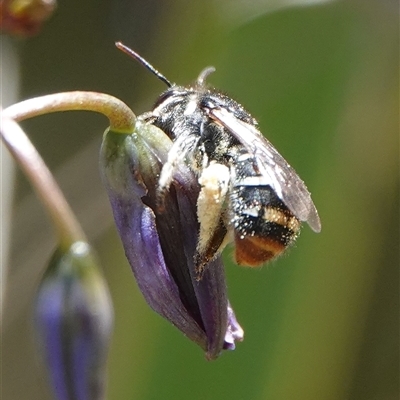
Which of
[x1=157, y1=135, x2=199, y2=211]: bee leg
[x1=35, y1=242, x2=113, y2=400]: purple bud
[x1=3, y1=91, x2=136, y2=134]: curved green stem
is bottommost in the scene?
[x1=35, y1=242, x2=113, y2=400]: purple bud

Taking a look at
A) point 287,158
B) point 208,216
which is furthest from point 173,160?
point 287,158

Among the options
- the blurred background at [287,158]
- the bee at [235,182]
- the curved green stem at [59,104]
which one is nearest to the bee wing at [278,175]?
the bee at [235,182]

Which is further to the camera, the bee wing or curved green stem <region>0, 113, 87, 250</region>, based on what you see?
the bee wing

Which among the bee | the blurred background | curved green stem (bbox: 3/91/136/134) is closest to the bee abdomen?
the bee

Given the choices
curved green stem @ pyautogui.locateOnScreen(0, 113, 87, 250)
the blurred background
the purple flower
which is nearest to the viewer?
curved green stem @ pyautogui.locateOnScreen(0, 113, 87, 250)

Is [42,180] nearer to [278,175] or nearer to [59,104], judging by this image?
[59,104]

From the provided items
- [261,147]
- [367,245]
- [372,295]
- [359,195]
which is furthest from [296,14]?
[261,147]

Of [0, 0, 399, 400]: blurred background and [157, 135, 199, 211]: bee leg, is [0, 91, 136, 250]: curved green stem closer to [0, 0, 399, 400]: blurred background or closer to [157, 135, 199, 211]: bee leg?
[157, 135, 199, 211]: bee leg
